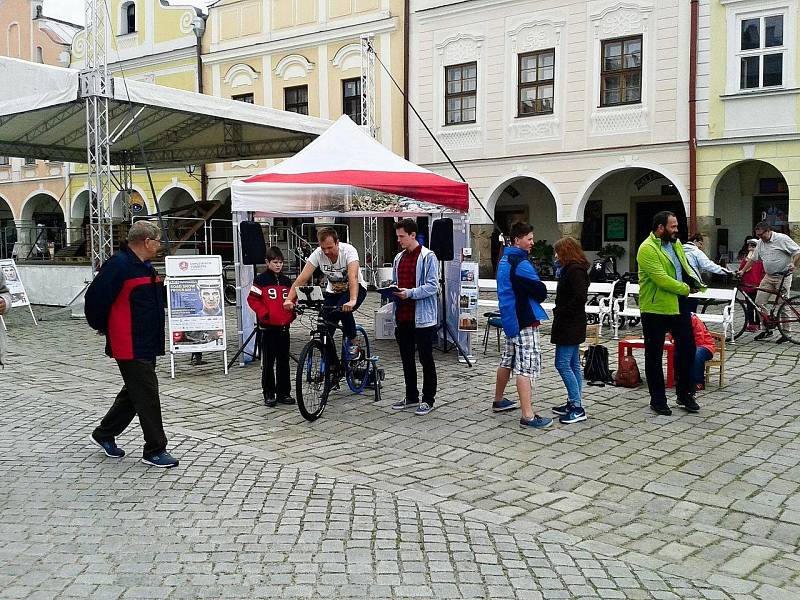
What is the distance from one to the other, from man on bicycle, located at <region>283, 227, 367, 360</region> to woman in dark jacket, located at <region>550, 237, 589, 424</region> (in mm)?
1886

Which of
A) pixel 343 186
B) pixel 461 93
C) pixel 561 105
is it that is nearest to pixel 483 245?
pixel 461 93

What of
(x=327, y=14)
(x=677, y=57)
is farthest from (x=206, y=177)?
(x=677, y=57)

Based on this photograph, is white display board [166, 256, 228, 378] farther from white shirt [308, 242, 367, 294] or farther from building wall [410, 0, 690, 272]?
building wall [410, 0, 690, 272]

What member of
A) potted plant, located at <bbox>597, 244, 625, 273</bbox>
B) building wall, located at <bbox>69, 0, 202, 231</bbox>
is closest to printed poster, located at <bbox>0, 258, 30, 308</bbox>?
building wall, located at <bbox>69, 0, 202, 231</bbox>

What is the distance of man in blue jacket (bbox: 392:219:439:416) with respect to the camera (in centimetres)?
705

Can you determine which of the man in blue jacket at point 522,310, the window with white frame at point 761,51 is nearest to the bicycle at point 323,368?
the man in blue jacket at point 522,310

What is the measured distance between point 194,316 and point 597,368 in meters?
4.55

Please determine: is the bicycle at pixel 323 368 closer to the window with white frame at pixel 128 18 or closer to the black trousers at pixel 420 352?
the black trousers at pixel 420 352

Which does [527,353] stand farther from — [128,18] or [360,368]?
[128,18]

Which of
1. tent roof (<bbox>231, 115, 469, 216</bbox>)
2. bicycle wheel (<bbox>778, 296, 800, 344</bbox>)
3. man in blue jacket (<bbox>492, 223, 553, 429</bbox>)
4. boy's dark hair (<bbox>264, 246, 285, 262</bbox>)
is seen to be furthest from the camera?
bicycle wheel (<bbox>778, 296, 800, 344</bbox>)

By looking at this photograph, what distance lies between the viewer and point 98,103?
43.4ft

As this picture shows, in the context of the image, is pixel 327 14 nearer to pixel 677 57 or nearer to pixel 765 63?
pixel 677 57

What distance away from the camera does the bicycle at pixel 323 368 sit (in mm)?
6879

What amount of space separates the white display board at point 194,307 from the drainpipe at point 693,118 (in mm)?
12300
